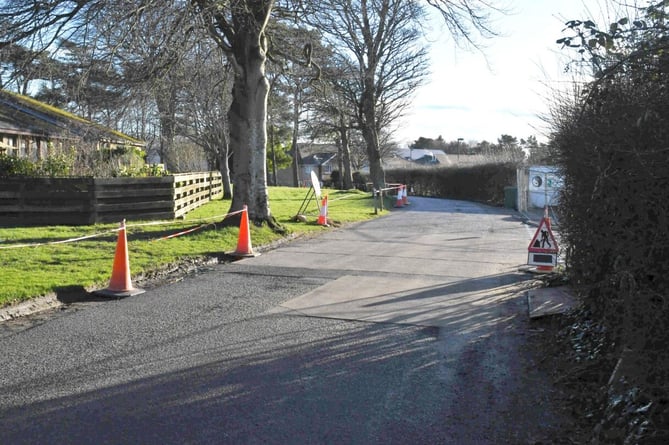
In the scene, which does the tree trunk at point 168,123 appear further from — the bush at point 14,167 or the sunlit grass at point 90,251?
the sunlit grass at point 90,251

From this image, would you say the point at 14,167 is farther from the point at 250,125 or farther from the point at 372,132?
the point at 372,132

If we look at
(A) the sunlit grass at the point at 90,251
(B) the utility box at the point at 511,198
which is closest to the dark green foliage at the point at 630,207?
(A) the sunlit grass at the point at 90,251

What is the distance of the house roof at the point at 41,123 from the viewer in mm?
19828

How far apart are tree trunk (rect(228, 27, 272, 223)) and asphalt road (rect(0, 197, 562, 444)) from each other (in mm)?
5596

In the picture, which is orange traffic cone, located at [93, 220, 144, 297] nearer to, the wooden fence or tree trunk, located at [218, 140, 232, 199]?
the wooden fence

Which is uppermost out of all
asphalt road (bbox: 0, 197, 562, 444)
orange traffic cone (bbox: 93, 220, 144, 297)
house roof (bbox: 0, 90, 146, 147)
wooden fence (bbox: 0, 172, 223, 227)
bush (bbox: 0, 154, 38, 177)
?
house roof (bbox: 0, 90, 146, 147)

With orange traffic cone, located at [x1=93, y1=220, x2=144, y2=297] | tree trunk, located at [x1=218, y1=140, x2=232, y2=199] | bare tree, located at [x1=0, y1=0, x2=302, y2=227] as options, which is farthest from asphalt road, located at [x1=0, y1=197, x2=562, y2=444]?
tree trunk, located at [x1=218, y1=140, x2=232, y2=199]

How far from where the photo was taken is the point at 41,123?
22.9 meters

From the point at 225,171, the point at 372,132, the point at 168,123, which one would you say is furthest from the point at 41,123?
the point at 372,132

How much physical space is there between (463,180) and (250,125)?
31.1 metres

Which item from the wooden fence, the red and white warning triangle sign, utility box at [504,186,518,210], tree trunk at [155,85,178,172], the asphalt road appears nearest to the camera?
the asphalt road

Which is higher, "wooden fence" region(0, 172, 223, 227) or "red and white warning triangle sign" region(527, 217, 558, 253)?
"wooden fence" region(0, 172, 223, 227)

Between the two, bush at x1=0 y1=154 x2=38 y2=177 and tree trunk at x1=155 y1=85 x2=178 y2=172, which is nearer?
bush at x1=0 y1=154 x2=38 y2=177

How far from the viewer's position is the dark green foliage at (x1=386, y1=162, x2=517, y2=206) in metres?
36.9
